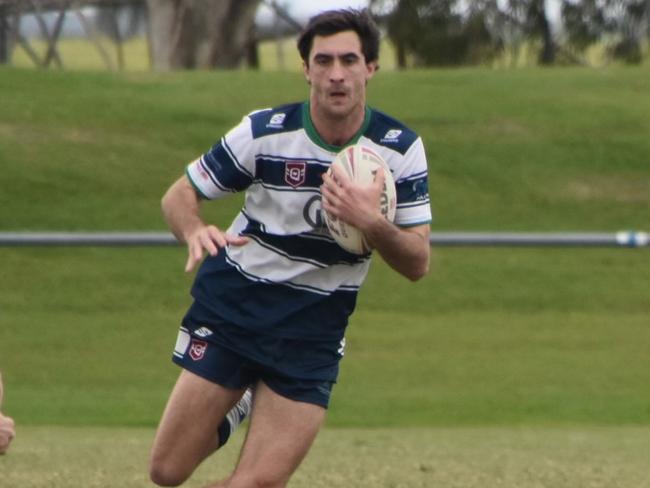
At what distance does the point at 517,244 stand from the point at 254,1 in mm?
15980

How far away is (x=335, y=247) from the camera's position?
590 cm

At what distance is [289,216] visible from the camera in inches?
233

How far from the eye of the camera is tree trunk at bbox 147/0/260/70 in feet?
87.0

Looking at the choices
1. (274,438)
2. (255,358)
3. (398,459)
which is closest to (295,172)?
(255,358)

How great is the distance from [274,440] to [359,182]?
1.00 m

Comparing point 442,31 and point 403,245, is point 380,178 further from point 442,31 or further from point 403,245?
point 442,31

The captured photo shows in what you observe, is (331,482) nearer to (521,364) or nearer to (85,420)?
(85,420)

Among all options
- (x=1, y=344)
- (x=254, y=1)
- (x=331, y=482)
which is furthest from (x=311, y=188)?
(x=254, y=1)

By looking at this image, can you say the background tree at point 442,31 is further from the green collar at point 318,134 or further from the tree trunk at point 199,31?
the green collar at point 318,134

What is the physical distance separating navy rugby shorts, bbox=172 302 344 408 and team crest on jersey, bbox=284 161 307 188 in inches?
22.8

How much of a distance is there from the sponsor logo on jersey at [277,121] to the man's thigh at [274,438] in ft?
3.08

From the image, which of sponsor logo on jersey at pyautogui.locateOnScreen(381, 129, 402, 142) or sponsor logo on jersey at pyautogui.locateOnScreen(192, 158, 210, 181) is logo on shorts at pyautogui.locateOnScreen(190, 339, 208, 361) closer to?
sponsor logo on jersey at pyautogui.locateOnScreen(192, 158, 210, 181)

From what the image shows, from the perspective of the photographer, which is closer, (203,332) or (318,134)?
(318,134)

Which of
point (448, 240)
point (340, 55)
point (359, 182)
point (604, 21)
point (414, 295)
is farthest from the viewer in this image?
point (604, 21)
